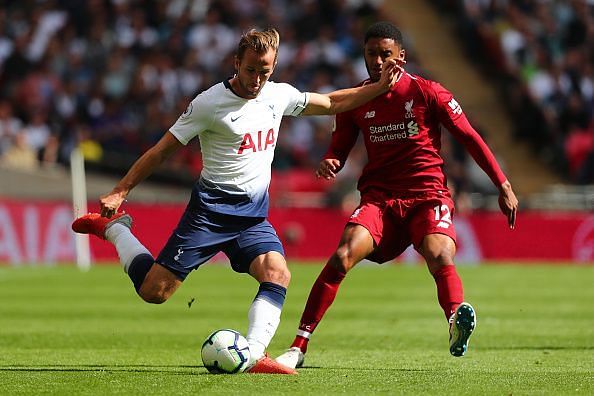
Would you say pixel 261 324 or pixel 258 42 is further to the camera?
pixel 261 324

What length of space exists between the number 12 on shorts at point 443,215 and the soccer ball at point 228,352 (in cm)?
185

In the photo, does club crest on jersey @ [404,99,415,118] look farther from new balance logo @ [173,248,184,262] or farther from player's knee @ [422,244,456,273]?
new balance logo @ [173,248,184,262]

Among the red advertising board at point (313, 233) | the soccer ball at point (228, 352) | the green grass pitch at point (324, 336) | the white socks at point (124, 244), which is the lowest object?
the red advertising board at point (313, 233)

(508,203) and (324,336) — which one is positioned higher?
(508,203)

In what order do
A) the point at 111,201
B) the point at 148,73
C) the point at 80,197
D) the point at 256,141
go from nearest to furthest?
the point at 111,201
the point at 256,141
the point at 80,197
the point at 148,73

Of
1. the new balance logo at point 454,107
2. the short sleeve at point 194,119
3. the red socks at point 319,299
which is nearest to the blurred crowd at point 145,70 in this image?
the new balance logo at point 454,107

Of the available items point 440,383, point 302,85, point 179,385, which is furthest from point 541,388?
point 302,85

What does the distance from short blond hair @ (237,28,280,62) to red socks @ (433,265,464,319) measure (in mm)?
2077

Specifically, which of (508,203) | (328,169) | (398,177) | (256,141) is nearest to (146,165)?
(256,141)

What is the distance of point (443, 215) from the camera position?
9.49 metres

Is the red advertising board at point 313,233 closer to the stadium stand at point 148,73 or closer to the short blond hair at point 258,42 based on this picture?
the stadium stand at point 148,73

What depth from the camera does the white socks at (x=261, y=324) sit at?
869cm

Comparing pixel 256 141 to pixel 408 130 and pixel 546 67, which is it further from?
pixel 546 67

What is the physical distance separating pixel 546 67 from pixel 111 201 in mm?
19749
